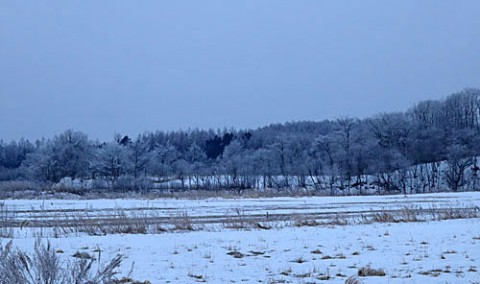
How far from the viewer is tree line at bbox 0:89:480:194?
94250mm

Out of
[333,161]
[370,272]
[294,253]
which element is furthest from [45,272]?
[333,161]

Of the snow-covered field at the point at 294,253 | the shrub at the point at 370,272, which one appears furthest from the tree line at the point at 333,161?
the shrub at the point at 370,272

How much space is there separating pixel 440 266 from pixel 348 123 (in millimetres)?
112753

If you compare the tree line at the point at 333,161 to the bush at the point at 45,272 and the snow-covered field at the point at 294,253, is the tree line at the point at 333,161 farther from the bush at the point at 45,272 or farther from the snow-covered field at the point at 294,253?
the bush at the point at 45,272

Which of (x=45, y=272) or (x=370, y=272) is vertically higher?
(x=45, y=272)

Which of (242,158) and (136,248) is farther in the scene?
(242,158)

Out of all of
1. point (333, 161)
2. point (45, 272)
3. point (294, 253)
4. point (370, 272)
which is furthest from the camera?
point (333, 161)

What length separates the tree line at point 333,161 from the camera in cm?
9425

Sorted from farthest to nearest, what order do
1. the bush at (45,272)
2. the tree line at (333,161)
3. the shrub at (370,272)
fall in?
the tree line at (333,161) → the shrub at (370,272) → the bush at (45,272)

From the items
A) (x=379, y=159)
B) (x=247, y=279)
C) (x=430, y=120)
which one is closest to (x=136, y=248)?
(x=247, y=279)

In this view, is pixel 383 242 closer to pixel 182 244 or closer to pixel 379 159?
pixel 182 244

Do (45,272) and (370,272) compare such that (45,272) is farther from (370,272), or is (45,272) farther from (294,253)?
(294,253)

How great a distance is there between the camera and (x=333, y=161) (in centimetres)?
10788

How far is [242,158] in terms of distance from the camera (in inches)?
4742
